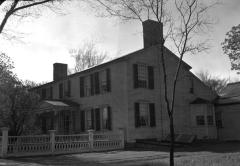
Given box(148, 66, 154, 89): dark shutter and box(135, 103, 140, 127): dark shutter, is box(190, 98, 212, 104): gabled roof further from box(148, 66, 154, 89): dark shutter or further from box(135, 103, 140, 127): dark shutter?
box(135, 103, 140, 127): dark shutter

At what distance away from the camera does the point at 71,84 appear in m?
31.0

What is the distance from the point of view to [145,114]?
25.9 meters

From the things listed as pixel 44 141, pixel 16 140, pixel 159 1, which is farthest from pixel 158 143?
A: pixel 159 1

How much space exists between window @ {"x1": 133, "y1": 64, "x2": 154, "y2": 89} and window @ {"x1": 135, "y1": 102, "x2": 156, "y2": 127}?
1449 millimetres

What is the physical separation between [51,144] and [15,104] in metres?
4.46

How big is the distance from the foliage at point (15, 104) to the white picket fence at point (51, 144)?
255cm

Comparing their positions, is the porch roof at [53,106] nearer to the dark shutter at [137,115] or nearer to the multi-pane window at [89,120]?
the multi-pane window at [89,120]

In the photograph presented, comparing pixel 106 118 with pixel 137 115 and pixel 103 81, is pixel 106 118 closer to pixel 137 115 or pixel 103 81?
pixel 137 115

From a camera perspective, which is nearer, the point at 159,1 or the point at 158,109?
the point at 159,1

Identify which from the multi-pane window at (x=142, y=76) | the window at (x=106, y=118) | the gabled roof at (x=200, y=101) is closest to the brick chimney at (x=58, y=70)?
the window at (x=106, y=118)

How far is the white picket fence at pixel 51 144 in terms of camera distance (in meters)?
18.6

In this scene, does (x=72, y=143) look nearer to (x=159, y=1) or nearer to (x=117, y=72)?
(x=117, y=72)

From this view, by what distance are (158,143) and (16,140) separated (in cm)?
971

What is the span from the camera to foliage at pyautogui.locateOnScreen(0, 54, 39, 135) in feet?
73.2
